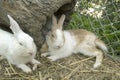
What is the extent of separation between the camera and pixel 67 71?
536 centimetres

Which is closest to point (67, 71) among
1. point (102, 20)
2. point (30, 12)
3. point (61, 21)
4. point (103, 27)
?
point (61, 21)

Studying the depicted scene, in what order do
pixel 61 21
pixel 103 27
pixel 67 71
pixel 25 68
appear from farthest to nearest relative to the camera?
pixel 103 27 < pixel 61 21 < pixel 67 71 < pixel 25 68

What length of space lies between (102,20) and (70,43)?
35.6 inches

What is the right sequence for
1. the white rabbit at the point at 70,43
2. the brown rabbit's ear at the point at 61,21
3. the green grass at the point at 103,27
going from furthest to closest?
the green grass at the point at 103,27
the brown rabbit's ear at the point at 61,21
the white rabbit at the point at 70,43

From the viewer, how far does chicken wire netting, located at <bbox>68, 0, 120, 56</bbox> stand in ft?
20.2

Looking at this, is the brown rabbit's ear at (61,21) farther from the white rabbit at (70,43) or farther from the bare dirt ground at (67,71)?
the bare dirt ground at (67,71)

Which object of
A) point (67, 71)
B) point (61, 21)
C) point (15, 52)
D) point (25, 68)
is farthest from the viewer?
point (61, 21)

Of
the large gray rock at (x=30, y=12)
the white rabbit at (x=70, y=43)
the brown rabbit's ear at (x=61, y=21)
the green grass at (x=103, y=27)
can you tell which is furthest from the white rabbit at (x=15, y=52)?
the green grass at (x=103, y=27)

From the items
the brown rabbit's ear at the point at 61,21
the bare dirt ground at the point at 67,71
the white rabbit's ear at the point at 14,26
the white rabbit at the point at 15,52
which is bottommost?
the bare dirt ground at the point at 67,71

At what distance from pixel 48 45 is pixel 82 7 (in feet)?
4.15

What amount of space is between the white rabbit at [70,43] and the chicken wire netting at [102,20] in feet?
1.24

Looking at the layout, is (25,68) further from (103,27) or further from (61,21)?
(103,27)

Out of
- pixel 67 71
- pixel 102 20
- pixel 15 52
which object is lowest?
pixel 67 71

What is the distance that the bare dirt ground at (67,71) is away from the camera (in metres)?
5.18
